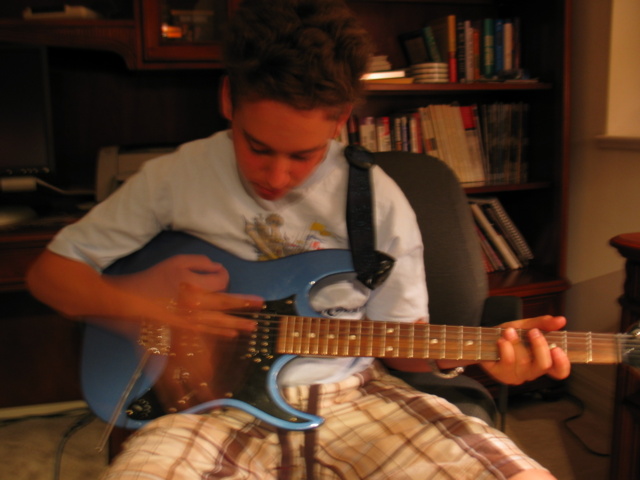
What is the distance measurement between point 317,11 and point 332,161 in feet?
0.89

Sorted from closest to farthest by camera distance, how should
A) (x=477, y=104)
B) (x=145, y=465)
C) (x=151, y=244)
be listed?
(x=145, y=465) → (x=151, y=244) → (x=477, y=104)

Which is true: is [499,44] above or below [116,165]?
above

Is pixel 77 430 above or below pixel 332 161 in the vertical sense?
below

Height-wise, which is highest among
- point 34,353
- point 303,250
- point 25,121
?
point 25,121

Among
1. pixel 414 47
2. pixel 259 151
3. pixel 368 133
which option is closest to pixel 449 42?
pixel 414 47

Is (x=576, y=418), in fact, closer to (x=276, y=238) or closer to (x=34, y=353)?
(x=276, y=238)

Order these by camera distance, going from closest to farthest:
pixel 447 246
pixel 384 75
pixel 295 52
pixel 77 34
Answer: pixel 295 52 < pixel 447 246 < pixel 77 34 < pixel 384 75

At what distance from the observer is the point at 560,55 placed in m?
1.76

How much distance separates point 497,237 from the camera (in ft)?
6.40

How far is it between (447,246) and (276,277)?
1.35 ft

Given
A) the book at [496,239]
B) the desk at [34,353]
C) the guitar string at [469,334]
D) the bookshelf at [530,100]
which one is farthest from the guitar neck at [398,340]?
the desk at [34,353]

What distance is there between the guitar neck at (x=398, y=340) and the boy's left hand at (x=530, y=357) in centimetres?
1

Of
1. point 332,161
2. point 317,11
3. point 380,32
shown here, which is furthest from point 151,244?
point 380,32

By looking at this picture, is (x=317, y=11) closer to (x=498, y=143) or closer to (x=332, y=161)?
(x=332, y=161)
